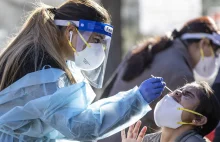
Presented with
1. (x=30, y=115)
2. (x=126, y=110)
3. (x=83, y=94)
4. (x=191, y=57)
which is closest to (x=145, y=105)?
(x=126, y=110)

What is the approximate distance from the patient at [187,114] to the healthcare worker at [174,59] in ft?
2.24

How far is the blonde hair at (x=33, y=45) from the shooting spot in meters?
4.12

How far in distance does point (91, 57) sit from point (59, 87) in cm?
38

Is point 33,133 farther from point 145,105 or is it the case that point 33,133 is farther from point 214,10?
point 214,10

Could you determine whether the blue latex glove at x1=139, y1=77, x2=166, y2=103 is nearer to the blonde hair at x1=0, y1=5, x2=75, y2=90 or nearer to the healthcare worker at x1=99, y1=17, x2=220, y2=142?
the blonde hair at x1=0, y1=5, x2=75, y2=90

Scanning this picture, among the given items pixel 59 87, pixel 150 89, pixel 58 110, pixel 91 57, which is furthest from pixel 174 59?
pixel 58 110

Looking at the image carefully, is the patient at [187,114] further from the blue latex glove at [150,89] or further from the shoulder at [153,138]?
the blue latex glove at [150,89]

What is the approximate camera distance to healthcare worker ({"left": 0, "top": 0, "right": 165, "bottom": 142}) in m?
4.00

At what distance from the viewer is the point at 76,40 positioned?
4.29 meters

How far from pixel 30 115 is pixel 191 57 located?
2.15 m

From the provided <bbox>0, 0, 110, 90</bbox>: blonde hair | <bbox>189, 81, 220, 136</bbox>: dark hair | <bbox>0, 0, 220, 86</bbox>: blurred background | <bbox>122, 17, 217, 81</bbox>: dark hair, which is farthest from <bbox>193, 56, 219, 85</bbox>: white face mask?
<bbox>0, 0, 220, 86</bbox>: blurred background

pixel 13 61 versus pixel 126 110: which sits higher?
pixel 13 61

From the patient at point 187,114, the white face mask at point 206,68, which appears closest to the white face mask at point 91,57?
the patient at point 187,114

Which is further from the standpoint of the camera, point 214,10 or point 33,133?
point 214,10
